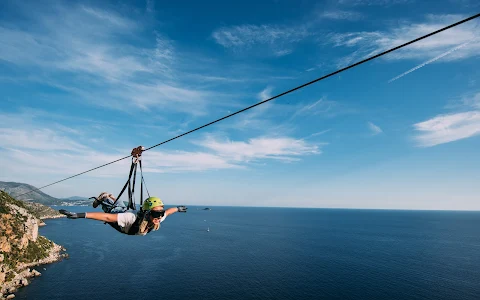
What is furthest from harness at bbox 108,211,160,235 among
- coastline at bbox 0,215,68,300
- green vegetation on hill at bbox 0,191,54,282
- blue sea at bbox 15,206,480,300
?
green vegetation on hill at bbox 0,191,54,282

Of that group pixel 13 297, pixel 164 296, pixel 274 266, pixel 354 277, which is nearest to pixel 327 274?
pixel 354 277

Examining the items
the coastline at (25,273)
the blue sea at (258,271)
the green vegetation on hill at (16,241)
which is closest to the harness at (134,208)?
the blue sea at (258,271)

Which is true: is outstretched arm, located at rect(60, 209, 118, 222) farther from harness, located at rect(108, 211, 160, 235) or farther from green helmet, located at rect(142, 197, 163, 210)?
green helmet, located at rect(142, 197, 163, 210)

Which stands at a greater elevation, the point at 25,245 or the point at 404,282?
the point at 25,245

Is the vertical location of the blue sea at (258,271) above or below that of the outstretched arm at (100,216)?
below

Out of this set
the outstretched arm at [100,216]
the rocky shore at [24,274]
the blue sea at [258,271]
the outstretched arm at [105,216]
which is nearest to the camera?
the outstretched arm at [100,216]

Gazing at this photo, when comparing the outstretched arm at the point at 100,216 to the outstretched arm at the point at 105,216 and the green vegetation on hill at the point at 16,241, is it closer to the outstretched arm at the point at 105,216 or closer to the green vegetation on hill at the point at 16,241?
the outstretched arm at the point at 105,216

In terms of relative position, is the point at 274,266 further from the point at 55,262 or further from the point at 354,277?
the point at 55,262

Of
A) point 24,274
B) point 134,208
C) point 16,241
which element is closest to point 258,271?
point 24,274

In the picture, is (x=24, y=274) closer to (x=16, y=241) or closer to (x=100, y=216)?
(x=16, y=241)
